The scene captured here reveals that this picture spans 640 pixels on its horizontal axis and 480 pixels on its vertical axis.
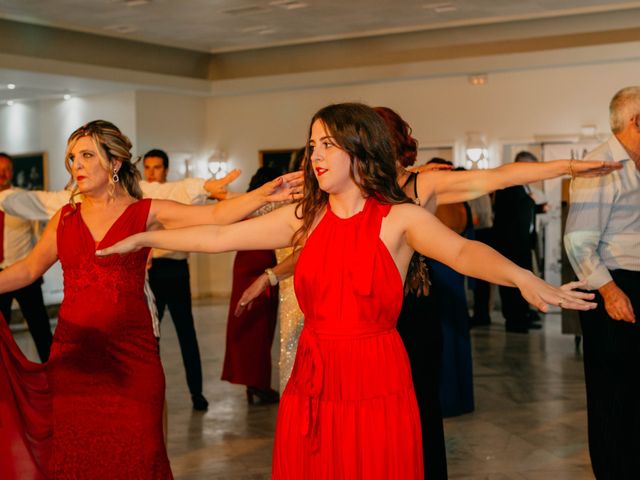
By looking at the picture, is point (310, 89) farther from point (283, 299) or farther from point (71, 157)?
point (71, 157)

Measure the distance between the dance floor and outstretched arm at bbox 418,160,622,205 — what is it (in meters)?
2.10

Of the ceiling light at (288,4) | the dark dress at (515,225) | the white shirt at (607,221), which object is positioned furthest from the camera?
the dark dress at (515,225)

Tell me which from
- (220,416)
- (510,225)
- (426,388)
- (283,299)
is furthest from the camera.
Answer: (510,225)

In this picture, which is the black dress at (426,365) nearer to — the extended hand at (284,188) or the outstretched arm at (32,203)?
the extended hand at (284,188)

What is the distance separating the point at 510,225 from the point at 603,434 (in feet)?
22.6

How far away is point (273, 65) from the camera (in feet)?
48.0

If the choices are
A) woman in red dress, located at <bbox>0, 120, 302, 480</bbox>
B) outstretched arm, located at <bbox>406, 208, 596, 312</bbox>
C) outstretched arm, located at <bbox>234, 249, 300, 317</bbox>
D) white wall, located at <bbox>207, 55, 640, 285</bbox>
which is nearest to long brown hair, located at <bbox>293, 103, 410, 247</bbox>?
outstretched arm, located at <bbox>406, 208, 596, 312</bbox>

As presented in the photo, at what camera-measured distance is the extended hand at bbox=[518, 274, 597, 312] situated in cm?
243

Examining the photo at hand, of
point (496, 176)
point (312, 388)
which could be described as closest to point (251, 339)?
point (496, 176)

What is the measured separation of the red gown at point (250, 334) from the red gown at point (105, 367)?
3.09 metres

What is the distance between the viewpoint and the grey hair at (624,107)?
182 inches

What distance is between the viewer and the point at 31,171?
16.0 meters

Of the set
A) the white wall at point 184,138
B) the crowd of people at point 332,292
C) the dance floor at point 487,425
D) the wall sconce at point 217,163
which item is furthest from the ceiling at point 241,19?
the crowd of people at point 332,292

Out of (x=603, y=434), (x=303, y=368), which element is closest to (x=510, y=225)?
(x=603, y=434)
